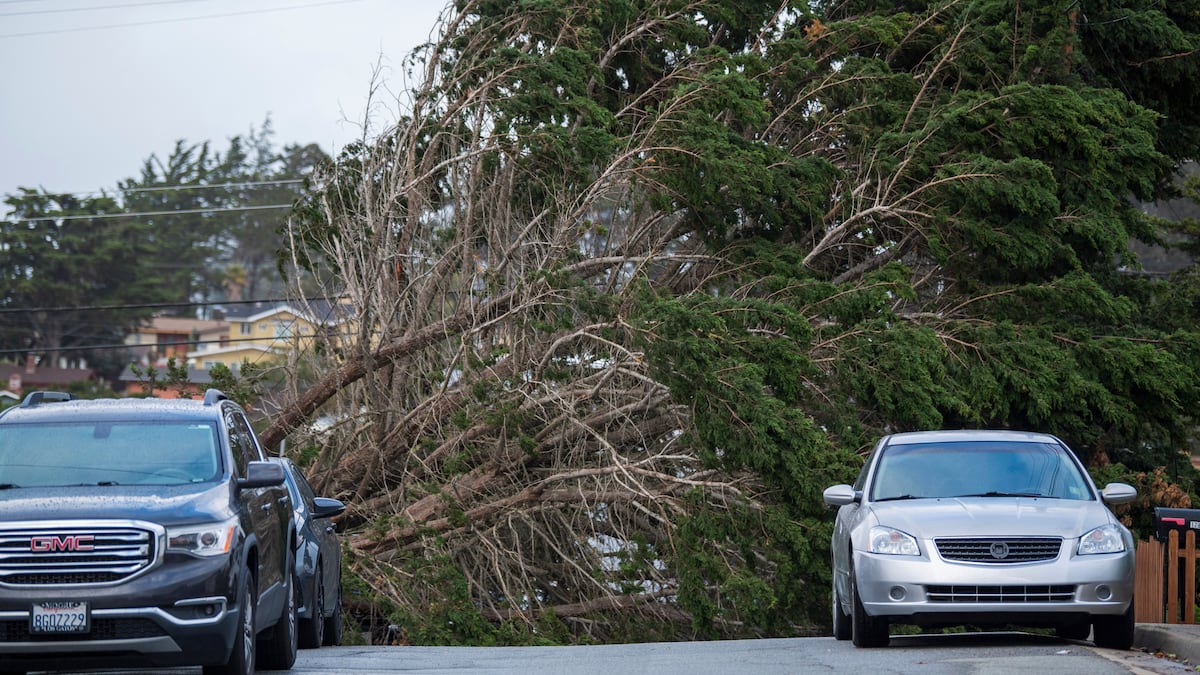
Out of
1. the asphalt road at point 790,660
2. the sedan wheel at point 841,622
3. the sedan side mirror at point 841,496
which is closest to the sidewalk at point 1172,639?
the asphalt road at point 790,660

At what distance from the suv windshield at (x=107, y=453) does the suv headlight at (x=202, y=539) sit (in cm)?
76

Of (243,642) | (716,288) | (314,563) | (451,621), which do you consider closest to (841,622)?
(314,563)

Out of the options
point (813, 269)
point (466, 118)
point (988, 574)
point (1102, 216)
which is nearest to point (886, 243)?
point (813, 269)

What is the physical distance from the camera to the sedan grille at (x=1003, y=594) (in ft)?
35.1

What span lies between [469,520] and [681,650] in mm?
8332

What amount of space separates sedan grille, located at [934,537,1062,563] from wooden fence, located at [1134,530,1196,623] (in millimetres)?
3204

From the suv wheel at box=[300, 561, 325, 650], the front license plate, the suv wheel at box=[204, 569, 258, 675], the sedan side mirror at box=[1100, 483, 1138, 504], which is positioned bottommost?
the suv wheel at box=[300, 561, 325, 650]

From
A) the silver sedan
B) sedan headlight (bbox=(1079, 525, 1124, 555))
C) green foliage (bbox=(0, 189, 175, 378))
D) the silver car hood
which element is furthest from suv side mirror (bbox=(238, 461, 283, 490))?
green foliage (bbox=(0, 189, 175, 378))

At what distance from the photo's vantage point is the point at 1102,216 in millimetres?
20797

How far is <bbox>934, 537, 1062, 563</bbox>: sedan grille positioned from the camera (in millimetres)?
10789

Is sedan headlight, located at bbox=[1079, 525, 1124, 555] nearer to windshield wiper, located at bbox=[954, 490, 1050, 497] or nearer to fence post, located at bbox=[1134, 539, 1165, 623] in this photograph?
windshield wiper, located at bbox=[954, 490, 1050, 497]

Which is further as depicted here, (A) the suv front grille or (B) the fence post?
(B) the fence post

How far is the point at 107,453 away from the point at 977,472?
637 cm

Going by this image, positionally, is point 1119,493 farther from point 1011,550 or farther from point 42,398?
point 42,398
